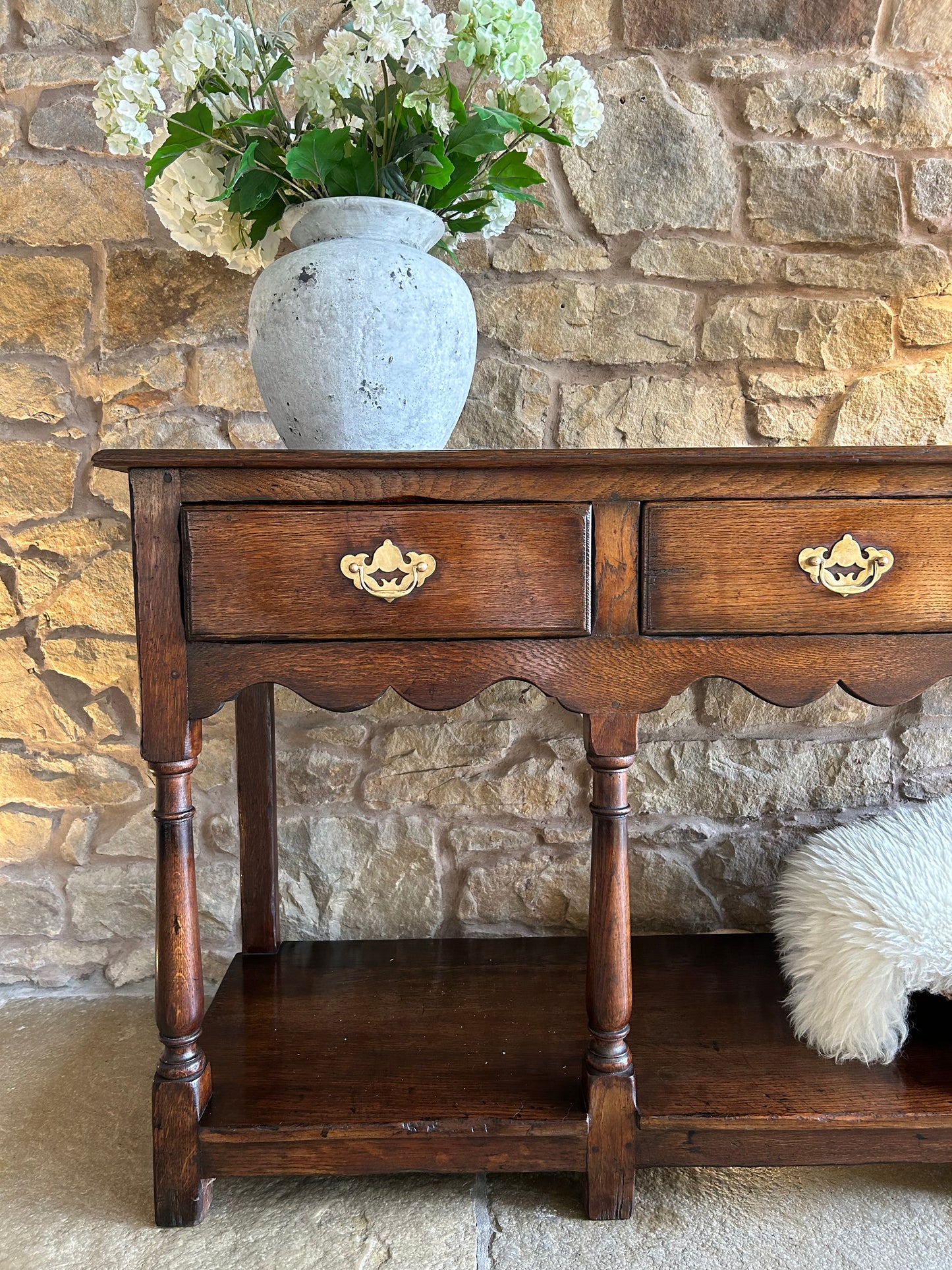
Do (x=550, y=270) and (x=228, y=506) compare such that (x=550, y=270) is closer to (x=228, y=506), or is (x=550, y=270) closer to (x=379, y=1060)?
(x=228, y=506)

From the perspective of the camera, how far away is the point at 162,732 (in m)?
0.98

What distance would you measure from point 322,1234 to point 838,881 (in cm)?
83

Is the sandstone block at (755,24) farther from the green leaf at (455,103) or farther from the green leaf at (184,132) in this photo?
the green leaf at (184,132)

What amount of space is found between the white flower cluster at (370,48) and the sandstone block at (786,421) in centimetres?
78

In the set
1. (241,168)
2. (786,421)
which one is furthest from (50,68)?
(786,421)

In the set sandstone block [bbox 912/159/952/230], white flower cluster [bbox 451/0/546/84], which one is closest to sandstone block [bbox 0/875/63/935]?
white flower cluster [bbox 451/0/546/84]

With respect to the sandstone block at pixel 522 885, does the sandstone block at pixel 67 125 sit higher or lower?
higher

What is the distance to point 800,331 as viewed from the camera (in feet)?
4.86

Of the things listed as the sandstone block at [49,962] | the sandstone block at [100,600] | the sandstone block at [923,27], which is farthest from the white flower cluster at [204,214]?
the sandstone block at [49,962]

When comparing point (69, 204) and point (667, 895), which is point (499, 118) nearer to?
point (69, 204)

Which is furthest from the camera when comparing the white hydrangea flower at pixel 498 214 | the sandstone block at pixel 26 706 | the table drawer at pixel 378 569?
the sandstone block at pixel 26 706

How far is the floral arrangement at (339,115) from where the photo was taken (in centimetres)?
102

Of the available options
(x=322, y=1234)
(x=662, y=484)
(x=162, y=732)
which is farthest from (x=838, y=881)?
(x=162, y=732)

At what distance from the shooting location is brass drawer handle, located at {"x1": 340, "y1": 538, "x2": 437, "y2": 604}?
0.96 m
